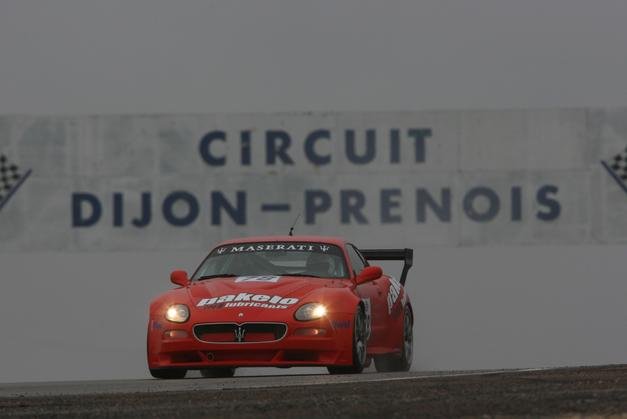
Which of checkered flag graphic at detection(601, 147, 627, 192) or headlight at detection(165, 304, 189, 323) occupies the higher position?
checkered flag graphic at detection(601, 147, 627, 192)

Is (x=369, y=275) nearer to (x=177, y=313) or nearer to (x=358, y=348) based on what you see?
(x=358, y=348)

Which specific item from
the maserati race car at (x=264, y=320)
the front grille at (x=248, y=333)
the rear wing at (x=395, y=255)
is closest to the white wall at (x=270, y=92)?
the rear wing at (x=395, y=255)

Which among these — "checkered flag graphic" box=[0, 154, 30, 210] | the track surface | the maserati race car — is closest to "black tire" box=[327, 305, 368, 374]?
the maserati race car

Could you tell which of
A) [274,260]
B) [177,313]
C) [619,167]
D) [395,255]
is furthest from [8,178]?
[177,313]

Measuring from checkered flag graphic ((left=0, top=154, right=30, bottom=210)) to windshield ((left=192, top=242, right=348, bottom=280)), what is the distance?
6.87 m

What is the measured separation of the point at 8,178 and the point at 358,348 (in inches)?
340

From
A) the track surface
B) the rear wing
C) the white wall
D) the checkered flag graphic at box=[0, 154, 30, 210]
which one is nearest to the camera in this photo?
the track surface

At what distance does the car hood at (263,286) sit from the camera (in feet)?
39.2

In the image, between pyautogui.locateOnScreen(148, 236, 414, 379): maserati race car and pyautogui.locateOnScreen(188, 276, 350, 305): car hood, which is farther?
pyautogui.locateOnScreen(188, 276, 350, 305): car hood

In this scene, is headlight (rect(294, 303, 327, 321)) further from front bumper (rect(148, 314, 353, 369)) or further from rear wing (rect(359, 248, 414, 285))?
rear wing (rect(359, 248, 414, 285))

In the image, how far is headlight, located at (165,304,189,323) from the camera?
11.8m

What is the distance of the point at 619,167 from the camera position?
19.5 m

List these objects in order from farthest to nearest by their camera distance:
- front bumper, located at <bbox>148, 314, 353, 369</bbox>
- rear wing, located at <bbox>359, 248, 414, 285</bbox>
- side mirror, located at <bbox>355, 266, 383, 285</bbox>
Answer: rear wing, located at <bbox>359, 248, 414, 285</bbox> < side mirror, located at <bbox>355, 266, 383, 285</bbox> < front bumper, located at <bbox>148, 314, 353, 369</bbox>

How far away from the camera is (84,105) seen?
1959cm
